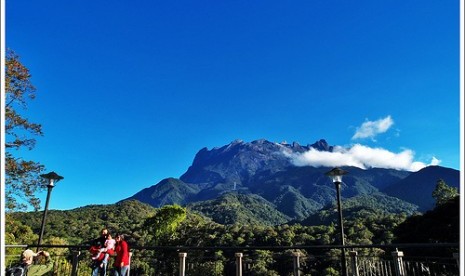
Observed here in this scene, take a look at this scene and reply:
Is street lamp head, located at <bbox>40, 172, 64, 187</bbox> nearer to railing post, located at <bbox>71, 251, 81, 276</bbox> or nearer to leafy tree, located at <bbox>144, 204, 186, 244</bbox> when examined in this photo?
railing post, located at <bbox>71, 251, 81, 276</bbox>

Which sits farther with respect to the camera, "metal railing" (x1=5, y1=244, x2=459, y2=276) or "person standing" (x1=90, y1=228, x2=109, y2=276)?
"person standing" (x1=90, y1=228, x2=109, y2=276)

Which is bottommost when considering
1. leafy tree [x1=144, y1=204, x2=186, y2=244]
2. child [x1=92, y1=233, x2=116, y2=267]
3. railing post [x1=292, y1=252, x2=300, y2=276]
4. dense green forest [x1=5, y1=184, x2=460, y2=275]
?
railing post [x1=292, y1=252, x2=300, y2=276]

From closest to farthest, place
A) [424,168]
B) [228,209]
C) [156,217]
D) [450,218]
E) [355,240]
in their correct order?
1. [450,218]
2. [355,240]
3. [156,217]
4. [228,209]
5. [424,168]

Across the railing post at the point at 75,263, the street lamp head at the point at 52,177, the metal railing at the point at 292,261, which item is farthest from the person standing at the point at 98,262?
the street lamp head at the point at 52,177

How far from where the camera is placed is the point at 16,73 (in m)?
14.9

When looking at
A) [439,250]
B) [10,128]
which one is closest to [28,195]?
[10,128]

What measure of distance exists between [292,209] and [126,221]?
11498cm

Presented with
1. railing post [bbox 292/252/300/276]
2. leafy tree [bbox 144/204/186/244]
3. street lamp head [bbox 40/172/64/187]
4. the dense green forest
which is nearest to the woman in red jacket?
the dense green forest

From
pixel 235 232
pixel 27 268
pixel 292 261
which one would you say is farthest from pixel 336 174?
pixel 235 232

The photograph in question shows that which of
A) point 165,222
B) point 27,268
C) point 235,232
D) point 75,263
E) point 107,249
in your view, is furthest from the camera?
point 165,222

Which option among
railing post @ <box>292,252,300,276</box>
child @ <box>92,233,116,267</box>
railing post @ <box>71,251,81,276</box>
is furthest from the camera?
railing post @ <box>71,251,81,276</box>

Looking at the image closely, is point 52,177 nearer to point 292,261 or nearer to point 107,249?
point 107,249

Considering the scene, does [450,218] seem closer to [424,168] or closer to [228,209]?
[228,209]

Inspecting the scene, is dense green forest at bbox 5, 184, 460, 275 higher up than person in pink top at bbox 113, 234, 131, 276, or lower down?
higher up
